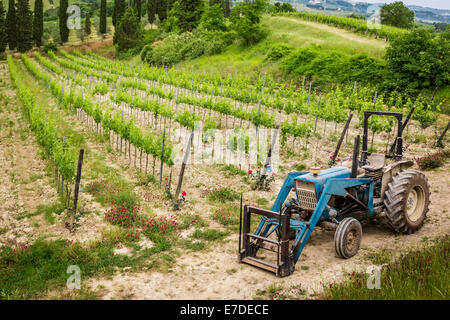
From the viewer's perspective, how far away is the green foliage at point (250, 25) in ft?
138

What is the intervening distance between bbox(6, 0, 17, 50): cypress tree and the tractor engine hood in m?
62.1

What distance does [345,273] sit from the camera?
6516 mm

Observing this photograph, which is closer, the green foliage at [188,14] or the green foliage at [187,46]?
the green foliage at [187,46]

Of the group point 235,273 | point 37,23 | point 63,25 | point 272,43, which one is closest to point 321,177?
point 235,273

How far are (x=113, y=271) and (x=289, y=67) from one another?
29427mm

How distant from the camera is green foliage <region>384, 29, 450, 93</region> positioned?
76.7 ft

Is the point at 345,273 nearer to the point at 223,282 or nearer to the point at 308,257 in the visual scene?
the point at 308,257

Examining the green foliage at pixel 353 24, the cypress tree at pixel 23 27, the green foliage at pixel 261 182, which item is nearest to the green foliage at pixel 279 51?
the green foliage at pixel 353 24

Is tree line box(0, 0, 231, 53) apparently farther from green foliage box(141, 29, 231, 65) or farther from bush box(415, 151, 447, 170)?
bush box(415, 151, 447, 170)

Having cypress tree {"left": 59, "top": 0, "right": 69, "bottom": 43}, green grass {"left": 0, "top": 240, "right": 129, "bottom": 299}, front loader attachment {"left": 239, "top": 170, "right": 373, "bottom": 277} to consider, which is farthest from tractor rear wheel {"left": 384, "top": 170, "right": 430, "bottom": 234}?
cypress tree {"left": 59, "top": 0, "right": 69, "bottom": 43}

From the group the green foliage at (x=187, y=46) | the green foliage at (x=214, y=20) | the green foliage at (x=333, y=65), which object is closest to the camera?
the green foliage at (x=333, y=65)

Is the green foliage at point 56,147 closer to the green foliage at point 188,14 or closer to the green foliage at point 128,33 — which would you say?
the green foliage at point 188,14

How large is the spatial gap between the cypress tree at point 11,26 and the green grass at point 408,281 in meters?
64.0
